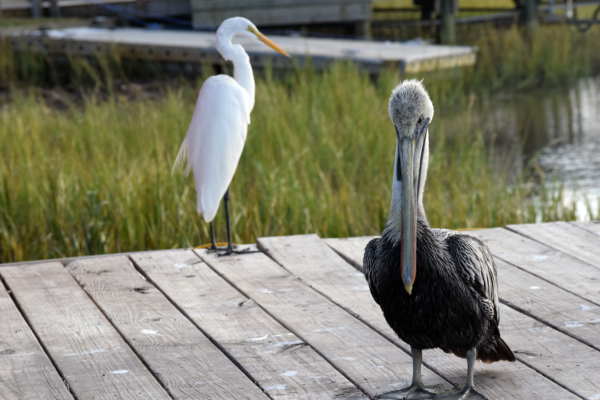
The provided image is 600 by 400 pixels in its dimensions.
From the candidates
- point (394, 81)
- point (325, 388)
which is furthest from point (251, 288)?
point (394, 81)

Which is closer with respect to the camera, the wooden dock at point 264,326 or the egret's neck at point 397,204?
the egret's neck at point 397,204

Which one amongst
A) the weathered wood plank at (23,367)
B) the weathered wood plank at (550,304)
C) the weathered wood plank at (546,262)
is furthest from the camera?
the weathered wood plank at (546,262)

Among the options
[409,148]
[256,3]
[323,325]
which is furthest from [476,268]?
[256,3]

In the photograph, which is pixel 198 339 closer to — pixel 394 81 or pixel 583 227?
pixel 583 227

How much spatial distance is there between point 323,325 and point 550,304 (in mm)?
778

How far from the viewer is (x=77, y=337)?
2.29m

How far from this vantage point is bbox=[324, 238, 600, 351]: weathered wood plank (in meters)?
2.24

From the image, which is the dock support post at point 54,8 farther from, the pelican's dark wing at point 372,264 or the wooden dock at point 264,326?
the pelican's dark wing at point 372,264

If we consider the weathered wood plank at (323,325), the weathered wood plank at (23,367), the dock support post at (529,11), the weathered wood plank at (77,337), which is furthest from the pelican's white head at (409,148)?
the dock support post at (529,11)

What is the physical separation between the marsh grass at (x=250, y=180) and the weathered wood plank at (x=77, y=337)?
1076 mm

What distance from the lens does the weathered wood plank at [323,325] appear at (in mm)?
2018

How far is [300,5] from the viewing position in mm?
11984

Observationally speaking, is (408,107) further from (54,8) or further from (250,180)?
(54,8)

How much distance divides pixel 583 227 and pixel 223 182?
5.42 feet
